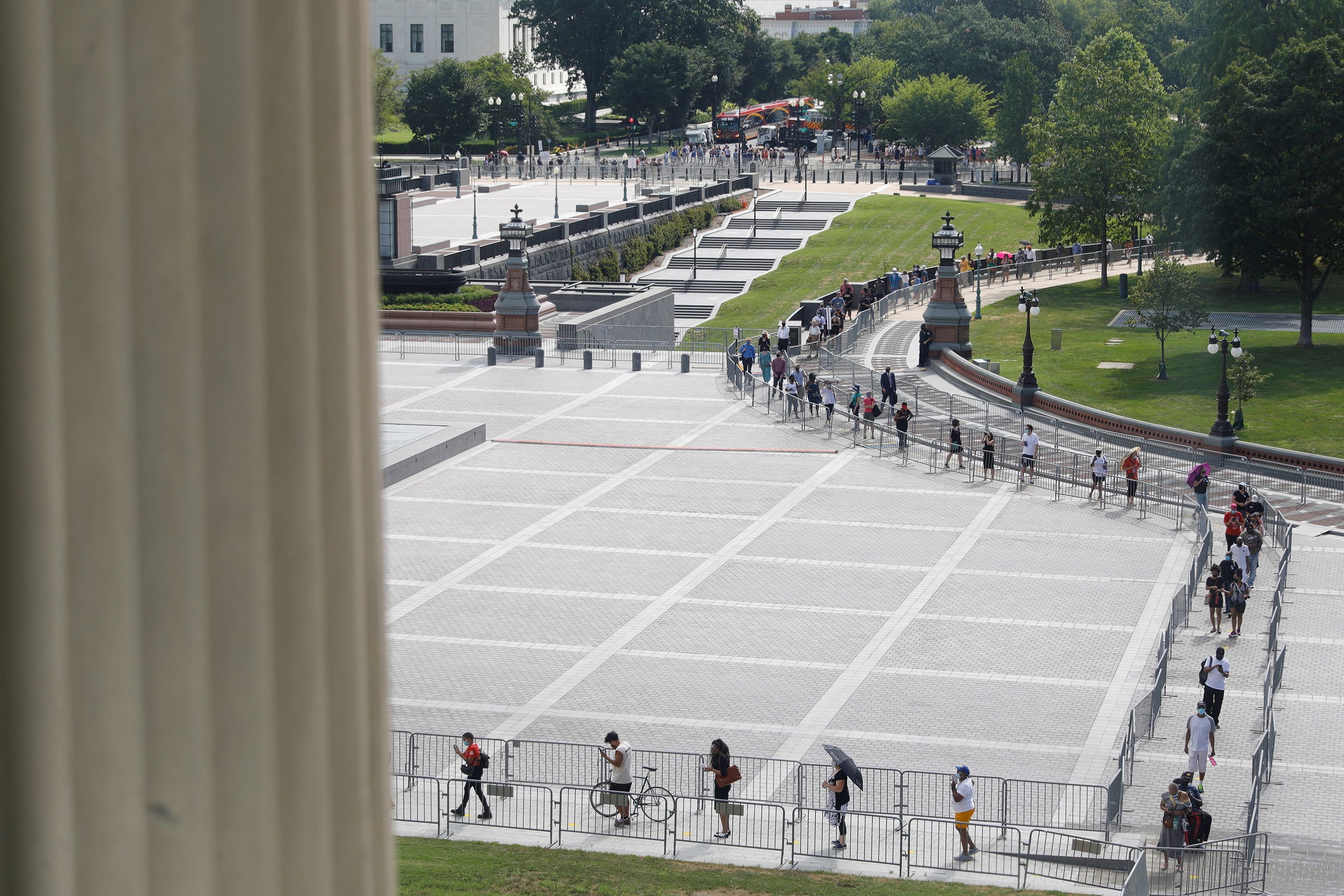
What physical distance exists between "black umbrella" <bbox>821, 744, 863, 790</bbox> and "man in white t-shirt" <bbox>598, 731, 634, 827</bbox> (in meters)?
2.00

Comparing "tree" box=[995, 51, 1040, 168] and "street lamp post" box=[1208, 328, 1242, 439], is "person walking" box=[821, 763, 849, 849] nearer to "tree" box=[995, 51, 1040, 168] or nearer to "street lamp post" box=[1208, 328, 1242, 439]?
"street lamp post" box=[1208, 328, 1242, 439]

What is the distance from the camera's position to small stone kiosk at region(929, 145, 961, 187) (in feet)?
277

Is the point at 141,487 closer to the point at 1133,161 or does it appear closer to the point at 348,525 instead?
the point at 348,525

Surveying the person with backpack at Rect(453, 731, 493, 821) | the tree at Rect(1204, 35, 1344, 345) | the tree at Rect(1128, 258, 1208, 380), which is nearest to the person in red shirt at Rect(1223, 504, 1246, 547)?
the person with backpack at Rect(453, 731, 493, 821)

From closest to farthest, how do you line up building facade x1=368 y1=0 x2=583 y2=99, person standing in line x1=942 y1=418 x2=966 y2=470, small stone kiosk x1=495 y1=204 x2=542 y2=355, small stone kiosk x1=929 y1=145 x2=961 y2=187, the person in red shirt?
the person in red shirt < person standing in line x1=942 y1=418 x2=966 y2=470 < small stone kiosk x1=495 y1=204 x2=542 y2=355 < small stone kiosk x1=929 y1=145 x2=961 y2=187 < building facade x1=368 y1=0 x2=583 y2=99

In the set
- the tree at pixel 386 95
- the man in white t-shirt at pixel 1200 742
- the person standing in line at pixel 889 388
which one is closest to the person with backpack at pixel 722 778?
the man in white t-shirt at pixel 1200 742

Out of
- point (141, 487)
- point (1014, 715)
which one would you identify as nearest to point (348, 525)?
point (141, 487)

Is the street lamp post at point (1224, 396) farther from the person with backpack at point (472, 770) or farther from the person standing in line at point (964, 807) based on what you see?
the person with backpack at point (472, 770)

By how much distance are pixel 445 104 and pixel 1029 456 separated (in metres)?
74.7

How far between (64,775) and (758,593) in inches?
852

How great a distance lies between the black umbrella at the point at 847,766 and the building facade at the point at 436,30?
111 m

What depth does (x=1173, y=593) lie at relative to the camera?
23.8 metres

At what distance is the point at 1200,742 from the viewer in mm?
16703

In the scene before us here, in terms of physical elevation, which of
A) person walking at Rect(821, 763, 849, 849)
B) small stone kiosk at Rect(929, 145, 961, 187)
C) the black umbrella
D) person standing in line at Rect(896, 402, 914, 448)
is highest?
small stone kiosk at Rect(929, 145, 961, 187)
